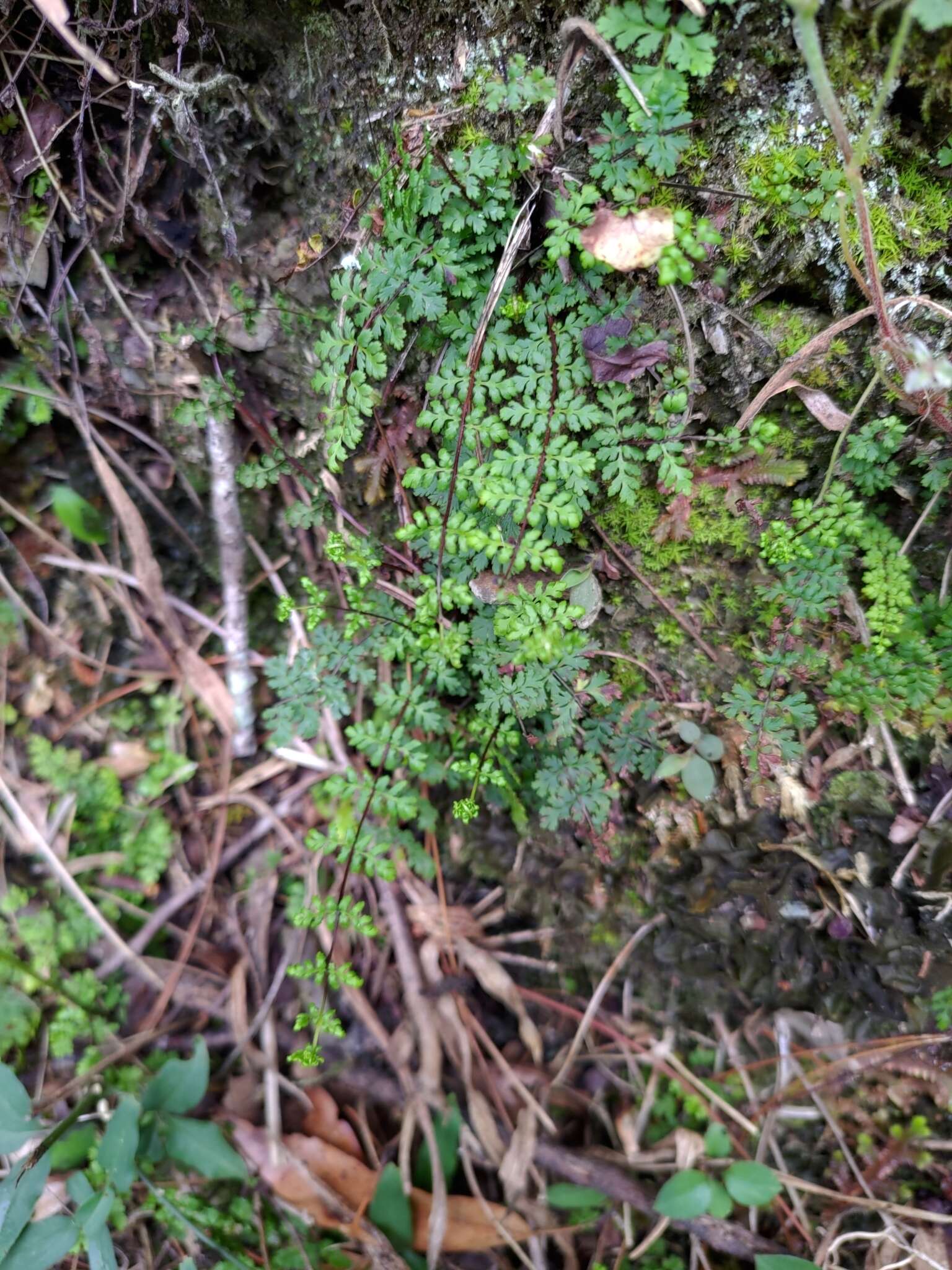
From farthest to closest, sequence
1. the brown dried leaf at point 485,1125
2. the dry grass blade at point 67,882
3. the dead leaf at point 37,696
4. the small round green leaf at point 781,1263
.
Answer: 1. the dead leaf at point 37,696
2. the dry grass blade at point 67,882
3. the brown dried leaf at point 485,1125
4. the small round green leaf at point 781,1263

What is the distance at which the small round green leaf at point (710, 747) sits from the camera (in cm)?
226

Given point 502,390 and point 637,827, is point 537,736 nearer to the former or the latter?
point 637,827

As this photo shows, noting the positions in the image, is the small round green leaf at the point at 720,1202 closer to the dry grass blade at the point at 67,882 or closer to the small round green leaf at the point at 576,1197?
the small round green leaf at the point at 576,1197


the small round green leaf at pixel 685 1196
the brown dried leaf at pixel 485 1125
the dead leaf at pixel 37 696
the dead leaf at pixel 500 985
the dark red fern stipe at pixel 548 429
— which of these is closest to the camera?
the dark red fern stipe at pixel 548 429

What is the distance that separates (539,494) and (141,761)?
227cm

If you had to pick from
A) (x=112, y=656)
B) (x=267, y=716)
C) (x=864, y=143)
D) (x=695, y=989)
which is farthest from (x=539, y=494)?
(x=112, y=656)

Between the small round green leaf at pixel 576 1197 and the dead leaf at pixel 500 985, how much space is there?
0.40 metres

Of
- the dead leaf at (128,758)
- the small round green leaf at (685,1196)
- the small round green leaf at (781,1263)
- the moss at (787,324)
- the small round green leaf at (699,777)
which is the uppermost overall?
the moss at (787,324)

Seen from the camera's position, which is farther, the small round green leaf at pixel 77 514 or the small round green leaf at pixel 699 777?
the small round green leaf at pixel 77 514

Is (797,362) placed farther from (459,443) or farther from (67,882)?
(67,882)

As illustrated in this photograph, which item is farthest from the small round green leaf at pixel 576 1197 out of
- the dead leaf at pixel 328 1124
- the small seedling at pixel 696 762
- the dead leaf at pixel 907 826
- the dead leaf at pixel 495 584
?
the dead leaf at pixel 495 584

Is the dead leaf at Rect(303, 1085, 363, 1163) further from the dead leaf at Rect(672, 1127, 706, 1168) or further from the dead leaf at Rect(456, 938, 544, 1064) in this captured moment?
the dead leaf at Rect(672, 1127, 706, 1168)

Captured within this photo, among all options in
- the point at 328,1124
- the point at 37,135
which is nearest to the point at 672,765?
the point at 328,1124

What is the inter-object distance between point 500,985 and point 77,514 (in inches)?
100
